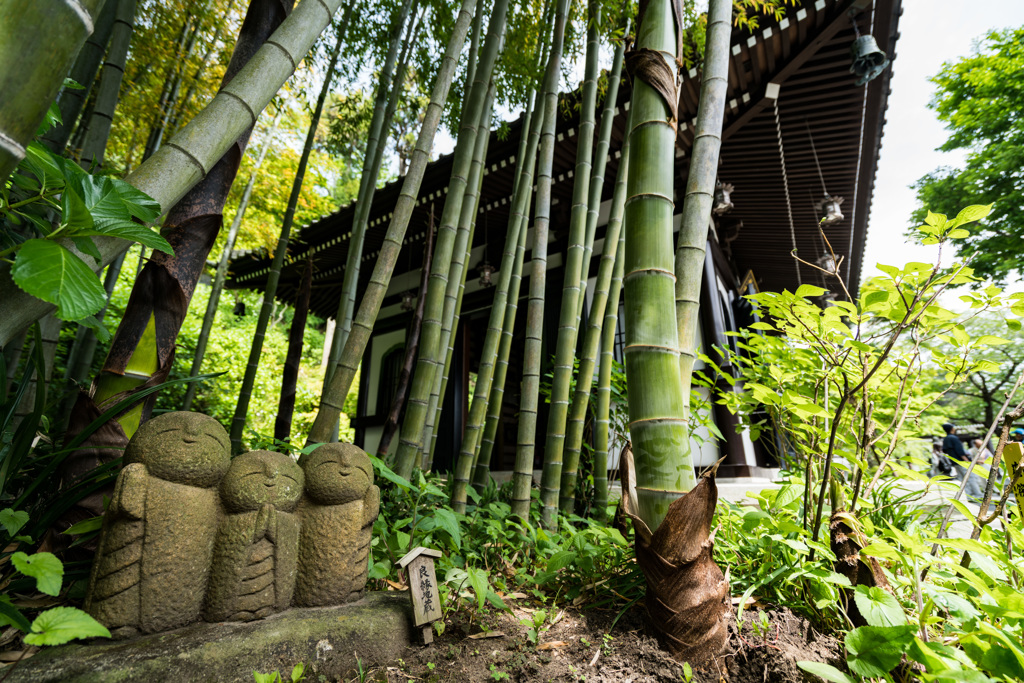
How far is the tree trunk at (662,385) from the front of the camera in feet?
3.73

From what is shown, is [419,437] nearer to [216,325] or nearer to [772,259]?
[772,259]

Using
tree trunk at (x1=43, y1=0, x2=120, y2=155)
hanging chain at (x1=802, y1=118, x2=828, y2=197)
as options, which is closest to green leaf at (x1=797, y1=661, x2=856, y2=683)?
tree trunk at (x1=43, y1=0, x2=120, y2=155)

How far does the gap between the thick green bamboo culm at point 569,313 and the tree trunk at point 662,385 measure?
789mm

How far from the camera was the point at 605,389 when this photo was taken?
2.47 m

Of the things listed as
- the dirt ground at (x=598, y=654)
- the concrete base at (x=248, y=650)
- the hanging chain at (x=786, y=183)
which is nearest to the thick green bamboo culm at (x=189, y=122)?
the concrete base at (x=248, y=650)

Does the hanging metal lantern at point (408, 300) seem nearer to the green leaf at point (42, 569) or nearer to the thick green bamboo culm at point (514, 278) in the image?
the thick green bamboo culm at point (514, 278)

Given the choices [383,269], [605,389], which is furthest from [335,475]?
[605,389]

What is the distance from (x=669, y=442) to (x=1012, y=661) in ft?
2.17

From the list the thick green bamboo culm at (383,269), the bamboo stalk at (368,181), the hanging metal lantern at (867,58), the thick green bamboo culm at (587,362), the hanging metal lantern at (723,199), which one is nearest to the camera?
the thick green bamboo culm at (383,269)

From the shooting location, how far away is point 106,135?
90.4 inches

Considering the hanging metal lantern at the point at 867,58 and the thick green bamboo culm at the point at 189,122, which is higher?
the hanging metal lantern at the point at 867,58

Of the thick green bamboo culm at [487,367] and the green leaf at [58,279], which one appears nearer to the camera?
the green leaf at [58,279]

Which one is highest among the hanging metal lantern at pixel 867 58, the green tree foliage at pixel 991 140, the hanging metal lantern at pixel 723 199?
the green tree foliage at pixel 991 140

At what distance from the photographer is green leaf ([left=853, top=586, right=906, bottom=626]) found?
976 millimetres
